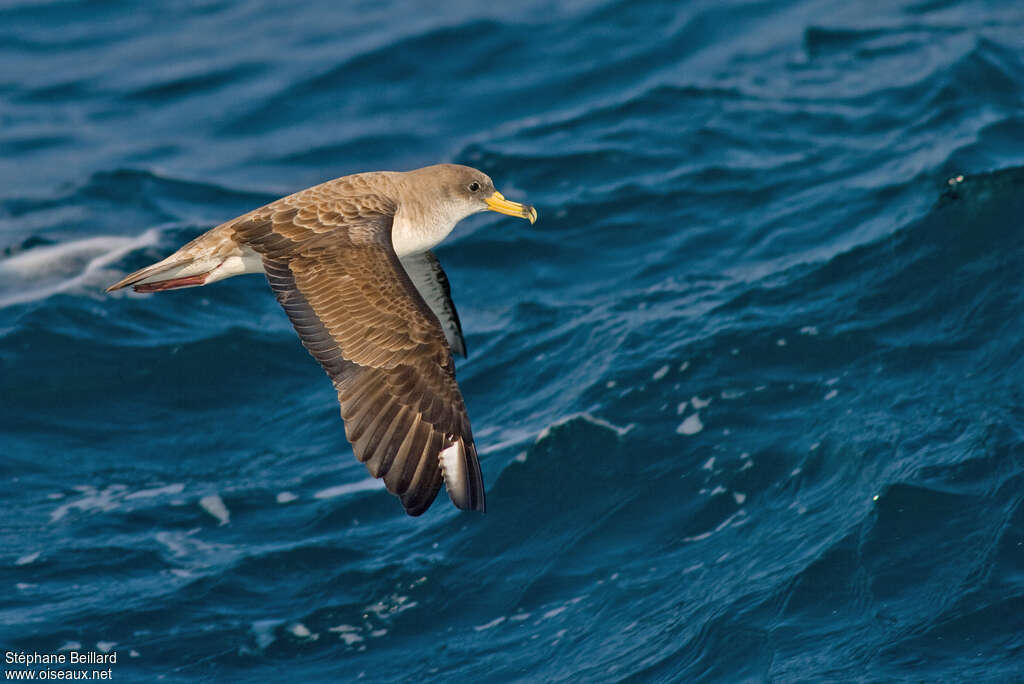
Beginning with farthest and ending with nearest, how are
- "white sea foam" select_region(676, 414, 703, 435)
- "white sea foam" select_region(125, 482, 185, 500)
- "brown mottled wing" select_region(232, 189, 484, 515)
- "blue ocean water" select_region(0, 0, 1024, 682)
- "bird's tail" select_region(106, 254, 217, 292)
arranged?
"white sea foam" select_region(125, 482, 185, 500), "white sea foam" select_region(676, 414, 703, 435), "blue ocean water" select_region(0, 0, 1024, 682), "bird's tail" select_region(106, 254, 217, 292), "brown mottled wing" select_region(232, 189, 484, 515)

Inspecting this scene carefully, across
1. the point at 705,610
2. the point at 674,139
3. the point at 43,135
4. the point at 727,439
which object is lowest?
the point at 705,610

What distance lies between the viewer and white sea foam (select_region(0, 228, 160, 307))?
11945 mm

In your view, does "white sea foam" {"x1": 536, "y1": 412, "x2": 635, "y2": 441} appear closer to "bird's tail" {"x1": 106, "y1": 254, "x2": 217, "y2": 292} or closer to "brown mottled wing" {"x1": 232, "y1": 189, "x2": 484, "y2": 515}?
"brown mottled wing" {"x1": 232, "y1": 189, "x2": 484, "y2": 515}

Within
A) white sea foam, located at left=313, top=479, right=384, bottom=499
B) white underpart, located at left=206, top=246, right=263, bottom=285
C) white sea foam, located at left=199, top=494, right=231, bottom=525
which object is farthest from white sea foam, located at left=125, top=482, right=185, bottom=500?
white underpart, located at left=206, top=246, right=263, bottom=285

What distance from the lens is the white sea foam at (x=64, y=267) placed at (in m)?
11.9

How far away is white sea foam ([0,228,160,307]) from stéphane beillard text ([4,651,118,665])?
183 inches

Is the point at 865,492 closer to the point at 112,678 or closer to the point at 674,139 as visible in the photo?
the point at 112,678

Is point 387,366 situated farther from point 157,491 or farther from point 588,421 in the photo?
point 157,491

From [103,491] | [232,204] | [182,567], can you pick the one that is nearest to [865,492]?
[182,567]

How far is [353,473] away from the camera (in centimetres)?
949

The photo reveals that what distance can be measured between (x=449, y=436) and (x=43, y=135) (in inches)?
458

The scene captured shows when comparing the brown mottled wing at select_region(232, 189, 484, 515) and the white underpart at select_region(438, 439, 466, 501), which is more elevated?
the brown mottled wing at select_region(232, 189, 484, 515)

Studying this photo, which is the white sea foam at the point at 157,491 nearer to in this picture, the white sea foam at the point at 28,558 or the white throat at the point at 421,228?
the white sea foam at the point at 28,558

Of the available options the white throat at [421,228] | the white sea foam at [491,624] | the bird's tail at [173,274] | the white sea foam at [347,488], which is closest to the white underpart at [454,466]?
the white throat at [421,228]
